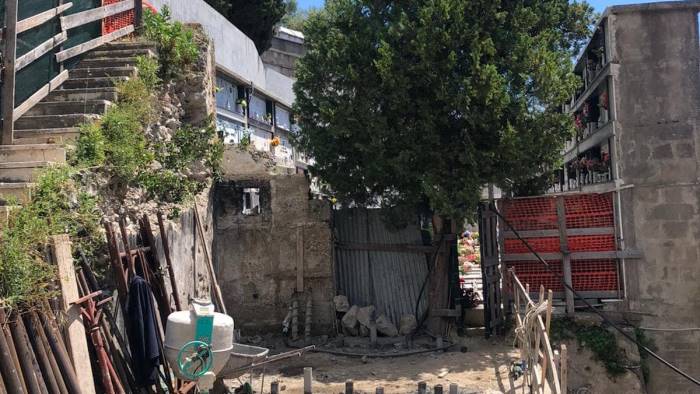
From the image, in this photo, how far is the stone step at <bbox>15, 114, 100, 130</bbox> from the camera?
6242 millimetres

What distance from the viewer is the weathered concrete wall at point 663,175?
10305mm

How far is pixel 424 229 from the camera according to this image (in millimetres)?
11812

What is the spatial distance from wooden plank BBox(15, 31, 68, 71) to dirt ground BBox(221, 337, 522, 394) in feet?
16.0

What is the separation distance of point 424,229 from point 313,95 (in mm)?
3589

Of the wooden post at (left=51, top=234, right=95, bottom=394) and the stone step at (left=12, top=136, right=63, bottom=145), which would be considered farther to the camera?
the stone step at (left=12, top=136, right=63, bottom=145)

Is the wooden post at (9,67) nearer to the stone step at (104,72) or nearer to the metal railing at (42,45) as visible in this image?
the metal railing at (42,45)

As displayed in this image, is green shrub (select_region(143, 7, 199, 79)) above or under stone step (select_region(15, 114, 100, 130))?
above

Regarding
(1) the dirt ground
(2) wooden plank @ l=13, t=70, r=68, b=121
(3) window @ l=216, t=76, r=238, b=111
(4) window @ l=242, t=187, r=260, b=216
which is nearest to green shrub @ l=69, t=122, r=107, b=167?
(2) wooden plank @ l=13, t=70, r=68, b=121

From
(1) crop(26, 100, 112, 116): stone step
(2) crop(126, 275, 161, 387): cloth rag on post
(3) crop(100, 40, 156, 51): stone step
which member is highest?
(3) crop(100, 40, 156, 51): stone step

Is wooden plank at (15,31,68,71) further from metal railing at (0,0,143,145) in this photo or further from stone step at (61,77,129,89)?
stone step at (61,77,129,89)

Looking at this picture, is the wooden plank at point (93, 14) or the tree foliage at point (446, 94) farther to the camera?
the tree foliage at point (446, 94)

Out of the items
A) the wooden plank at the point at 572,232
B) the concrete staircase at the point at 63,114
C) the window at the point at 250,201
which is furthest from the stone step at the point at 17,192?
the wooden plank at the point at 572,232

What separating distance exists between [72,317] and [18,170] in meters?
1.66

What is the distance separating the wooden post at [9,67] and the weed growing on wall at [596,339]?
9.02m
